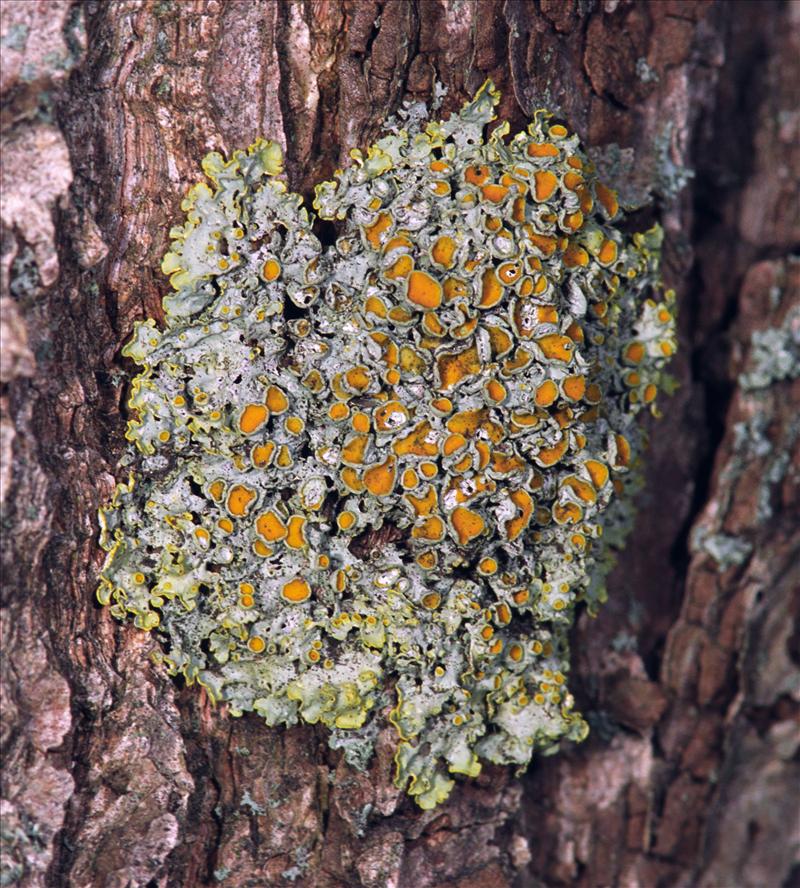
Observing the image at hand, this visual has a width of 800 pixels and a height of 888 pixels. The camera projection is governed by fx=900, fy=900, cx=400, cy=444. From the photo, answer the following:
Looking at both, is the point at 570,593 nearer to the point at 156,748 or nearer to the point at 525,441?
the point at 525,441

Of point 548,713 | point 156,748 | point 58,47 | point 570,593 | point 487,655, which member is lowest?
point 156,748

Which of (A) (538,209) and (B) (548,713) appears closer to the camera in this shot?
(A) (538,209)

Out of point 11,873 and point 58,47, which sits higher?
point 58,47

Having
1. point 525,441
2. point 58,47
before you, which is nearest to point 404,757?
point 525,441

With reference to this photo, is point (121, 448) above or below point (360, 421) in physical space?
below
